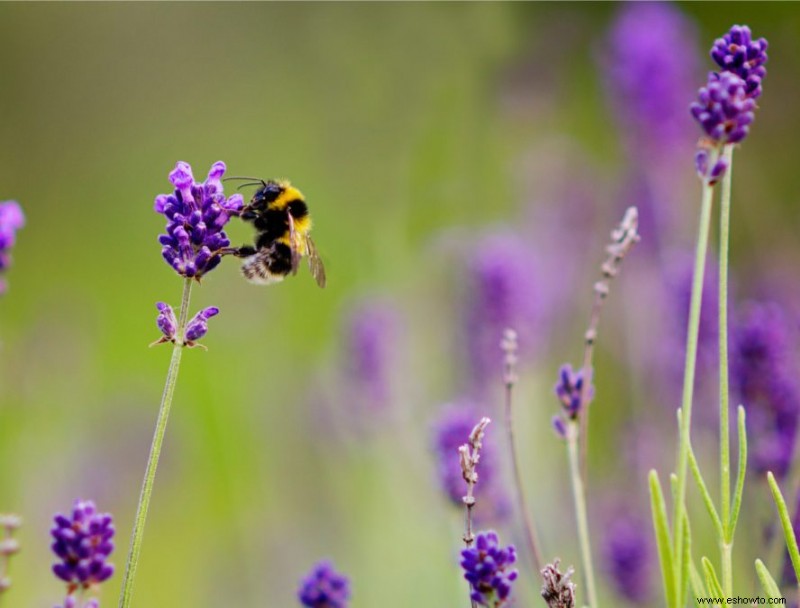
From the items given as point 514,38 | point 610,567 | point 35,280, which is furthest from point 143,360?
point 610,567

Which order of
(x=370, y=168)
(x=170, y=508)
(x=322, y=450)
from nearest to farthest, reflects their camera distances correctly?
1. (x=322, y=450)
2. (x=170, y=508)
3. (x=370, y=168)

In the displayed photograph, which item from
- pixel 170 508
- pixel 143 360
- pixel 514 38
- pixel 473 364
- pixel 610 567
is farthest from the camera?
pixel 143 360

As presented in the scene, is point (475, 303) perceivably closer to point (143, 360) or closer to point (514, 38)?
point (514, 38)

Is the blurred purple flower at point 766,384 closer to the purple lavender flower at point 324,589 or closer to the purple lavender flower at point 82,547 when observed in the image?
the purple lavender flower at point 324,589

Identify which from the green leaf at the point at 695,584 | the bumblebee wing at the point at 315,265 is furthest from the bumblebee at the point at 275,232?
the green leaf at the point at 695,584

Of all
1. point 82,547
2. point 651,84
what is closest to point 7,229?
point 82,547

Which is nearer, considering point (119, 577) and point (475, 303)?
point (475, 303)

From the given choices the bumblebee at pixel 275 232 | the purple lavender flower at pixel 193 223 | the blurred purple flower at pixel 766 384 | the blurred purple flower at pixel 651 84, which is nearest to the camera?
the purple lavender flower at pixel 193 223

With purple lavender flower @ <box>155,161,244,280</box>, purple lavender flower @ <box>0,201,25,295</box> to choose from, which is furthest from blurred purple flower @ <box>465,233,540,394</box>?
purple lavender flower @ <box>0,201,25,295</box>
